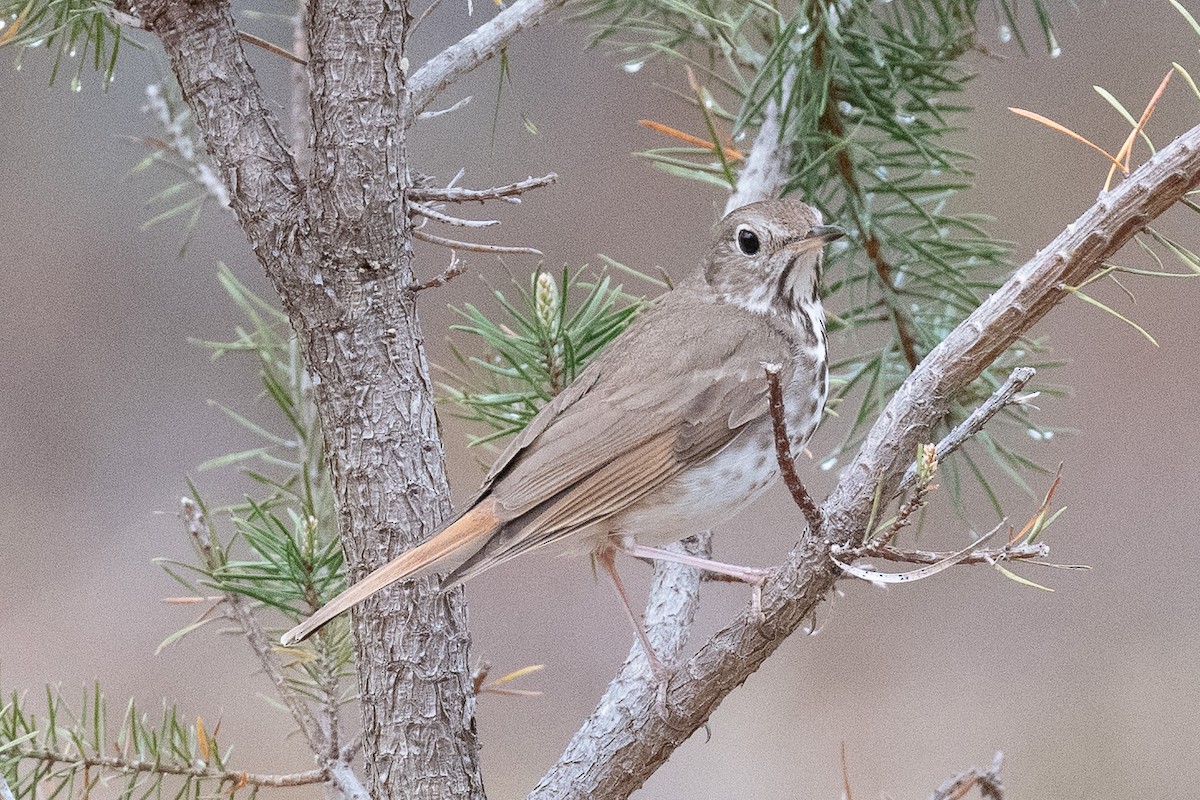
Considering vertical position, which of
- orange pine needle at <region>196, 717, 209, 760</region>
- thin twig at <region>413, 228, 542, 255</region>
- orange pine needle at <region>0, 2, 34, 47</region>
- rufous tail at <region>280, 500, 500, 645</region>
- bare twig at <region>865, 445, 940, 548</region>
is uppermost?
orange pine needle at <region>0, 2, 34, 47</region>

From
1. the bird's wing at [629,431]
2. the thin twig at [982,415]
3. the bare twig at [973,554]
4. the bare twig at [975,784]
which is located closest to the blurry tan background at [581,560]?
the bird's wing at [629,431]

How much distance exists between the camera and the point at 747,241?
97.4 inches

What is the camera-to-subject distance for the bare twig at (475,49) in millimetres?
1764

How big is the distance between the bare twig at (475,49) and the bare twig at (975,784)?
1103 millimetres

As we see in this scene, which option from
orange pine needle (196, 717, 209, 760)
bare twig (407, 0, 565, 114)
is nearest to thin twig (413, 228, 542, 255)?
bare twig (407, 0, 565, 114)

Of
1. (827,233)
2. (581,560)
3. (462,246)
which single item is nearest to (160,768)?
(462,246)

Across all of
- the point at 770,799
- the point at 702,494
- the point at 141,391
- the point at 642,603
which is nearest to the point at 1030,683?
the point at 770,799

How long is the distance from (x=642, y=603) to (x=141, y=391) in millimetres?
2058

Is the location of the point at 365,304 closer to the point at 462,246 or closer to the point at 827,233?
the point at 462,246

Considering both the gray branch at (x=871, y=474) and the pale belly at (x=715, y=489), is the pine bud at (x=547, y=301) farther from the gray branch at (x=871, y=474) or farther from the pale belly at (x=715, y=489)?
the gray branch at (x=871, y=474)

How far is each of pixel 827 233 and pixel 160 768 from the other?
4.43ft

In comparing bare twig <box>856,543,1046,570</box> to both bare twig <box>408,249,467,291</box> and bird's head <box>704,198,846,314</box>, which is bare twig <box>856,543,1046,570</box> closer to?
bare twig <box>408,249,467,291</box>

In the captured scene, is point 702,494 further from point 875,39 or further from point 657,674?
point 875,39

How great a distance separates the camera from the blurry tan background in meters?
4.47
